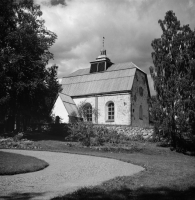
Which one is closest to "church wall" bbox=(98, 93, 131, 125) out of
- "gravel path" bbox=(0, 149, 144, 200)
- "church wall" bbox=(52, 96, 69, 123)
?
"church wall" bbox=(52, 96, 69, 123)

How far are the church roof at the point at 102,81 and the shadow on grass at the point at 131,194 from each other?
25.3 meters

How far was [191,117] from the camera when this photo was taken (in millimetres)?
17172

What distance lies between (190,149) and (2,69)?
56.2 ft

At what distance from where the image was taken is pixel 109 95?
32406 mm

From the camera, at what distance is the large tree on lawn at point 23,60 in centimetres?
2055

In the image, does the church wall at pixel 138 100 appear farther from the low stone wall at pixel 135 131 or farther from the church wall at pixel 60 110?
the church wall at pixel 60 110

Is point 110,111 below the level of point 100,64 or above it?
below

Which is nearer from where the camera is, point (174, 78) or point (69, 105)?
point (174, 78)

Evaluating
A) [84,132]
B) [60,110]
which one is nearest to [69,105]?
[60,110]

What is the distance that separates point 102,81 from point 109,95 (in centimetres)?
293

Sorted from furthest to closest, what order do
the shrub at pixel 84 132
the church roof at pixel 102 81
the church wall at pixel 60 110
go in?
the church roof at pixel 102 81 < the church wall at pixel 60 110 < the shrub at pixel 84 132

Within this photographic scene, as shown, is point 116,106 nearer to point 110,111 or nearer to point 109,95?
point 110,111

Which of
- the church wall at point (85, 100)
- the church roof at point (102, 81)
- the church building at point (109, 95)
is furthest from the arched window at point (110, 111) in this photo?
the church wall at point (85, 100)

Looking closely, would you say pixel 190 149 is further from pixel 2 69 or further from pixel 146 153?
pixel 2 69
